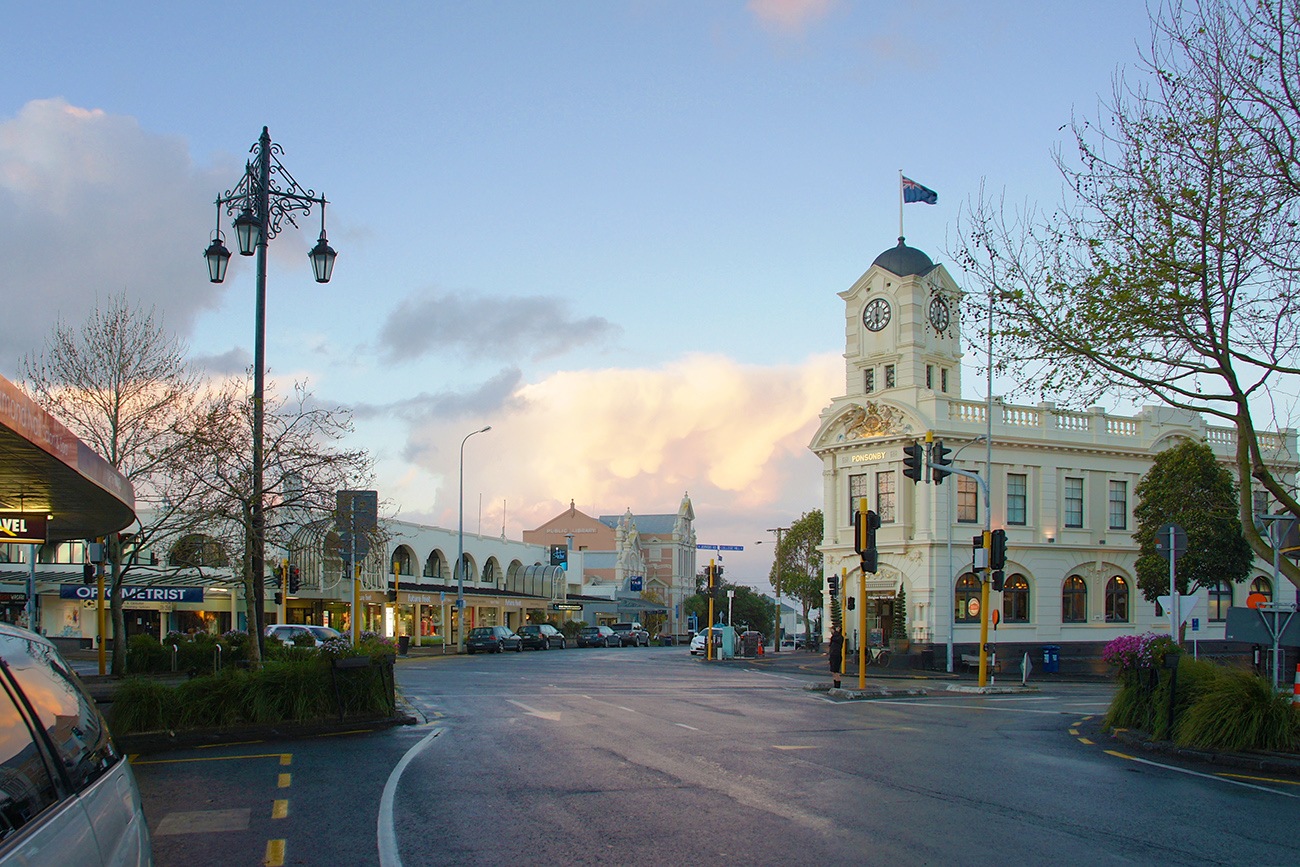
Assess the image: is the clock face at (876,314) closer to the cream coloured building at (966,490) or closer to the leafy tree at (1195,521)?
the cream coloured building at (966,490)

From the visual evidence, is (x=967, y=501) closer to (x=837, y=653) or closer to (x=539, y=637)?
(x=837, y=653)

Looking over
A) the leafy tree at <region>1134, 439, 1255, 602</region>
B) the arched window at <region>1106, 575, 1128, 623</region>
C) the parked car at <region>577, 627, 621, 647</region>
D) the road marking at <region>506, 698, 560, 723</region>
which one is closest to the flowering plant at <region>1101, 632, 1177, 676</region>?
the road marking at <region>506, 698, 560, 723</region>

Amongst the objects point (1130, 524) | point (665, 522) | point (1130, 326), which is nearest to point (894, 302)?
point (1130, 524)

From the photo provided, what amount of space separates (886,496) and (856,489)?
193 centimetres

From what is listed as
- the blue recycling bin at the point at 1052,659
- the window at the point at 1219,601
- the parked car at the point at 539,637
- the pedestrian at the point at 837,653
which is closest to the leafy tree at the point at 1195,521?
the blue recycling bin at the point at 1052,659

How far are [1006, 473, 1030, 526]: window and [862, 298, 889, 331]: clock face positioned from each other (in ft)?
27.5

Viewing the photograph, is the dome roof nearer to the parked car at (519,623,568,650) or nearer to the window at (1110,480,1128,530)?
the window at (1110,480,1128,530)

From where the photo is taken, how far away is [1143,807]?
1048 cm

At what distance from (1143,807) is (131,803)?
9229 mm

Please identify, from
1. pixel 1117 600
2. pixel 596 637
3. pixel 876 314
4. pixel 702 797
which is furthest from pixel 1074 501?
pixel 702 797

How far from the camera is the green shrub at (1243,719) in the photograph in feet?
45.1

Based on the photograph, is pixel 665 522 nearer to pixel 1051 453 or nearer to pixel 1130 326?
pixel 1051 453

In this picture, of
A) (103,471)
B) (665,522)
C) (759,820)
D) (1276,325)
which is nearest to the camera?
(759,820)

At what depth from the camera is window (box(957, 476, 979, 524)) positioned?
4734 cm
